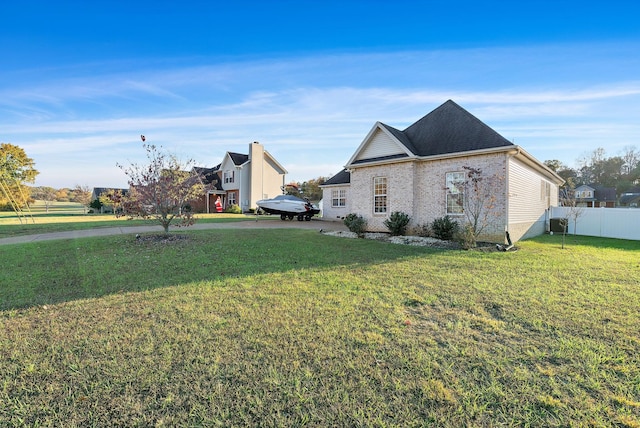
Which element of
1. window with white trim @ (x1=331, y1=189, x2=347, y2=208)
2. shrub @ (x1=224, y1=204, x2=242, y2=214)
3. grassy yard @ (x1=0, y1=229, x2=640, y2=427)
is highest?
window with white trim @ (x1=331, y1=189, x2=347, y2=208)

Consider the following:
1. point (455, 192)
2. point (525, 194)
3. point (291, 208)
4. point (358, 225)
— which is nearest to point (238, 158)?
point (291, 208)

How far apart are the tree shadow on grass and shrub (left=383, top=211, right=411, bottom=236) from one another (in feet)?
7.81

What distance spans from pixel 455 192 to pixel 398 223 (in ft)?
9.18

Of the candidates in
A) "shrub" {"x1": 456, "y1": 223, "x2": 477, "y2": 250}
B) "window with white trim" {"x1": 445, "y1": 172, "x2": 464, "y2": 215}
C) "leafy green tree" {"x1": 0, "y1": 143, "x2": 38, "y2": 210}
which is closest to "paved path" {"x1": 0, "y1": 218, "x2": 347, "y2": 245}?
"window with white trim" {"x1": 445, "y1": 172, "x2": 464, "y2": 215}

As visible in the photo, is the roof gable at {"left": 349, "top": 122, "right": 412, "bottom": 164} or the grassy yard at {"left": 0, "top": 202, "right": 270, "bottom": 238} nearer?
the roof gable at {"left": 349, "top": 122, "right": 412, "bottom": 164}

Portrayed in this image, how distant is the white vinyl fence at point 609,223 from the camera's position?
1459cm

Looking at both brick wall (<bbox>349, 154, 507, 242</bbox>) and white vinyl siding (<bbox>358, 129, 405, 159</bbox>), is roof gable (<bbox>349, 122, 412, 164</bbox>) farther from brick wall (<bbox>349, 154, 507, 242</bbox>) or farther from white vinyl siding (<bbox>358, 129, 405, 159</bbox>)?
brick wall (<bbox>349, 154, 507, 242</bbox>)

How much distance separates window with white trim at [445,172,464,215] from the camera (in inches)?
479

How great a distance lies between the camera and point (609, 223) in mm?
15453

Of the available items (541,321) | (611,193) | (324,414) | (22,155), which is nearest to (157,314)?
(324,414)

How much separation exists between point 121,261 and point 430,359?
8247mm

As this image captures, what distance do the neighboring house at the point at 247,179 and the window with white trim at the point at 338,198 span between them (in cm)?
1139

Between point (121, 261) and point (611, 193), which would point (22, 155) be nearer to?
point (121, 261)

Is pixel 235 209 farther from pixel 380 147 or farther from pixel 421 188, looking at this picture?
pixel 421 188
